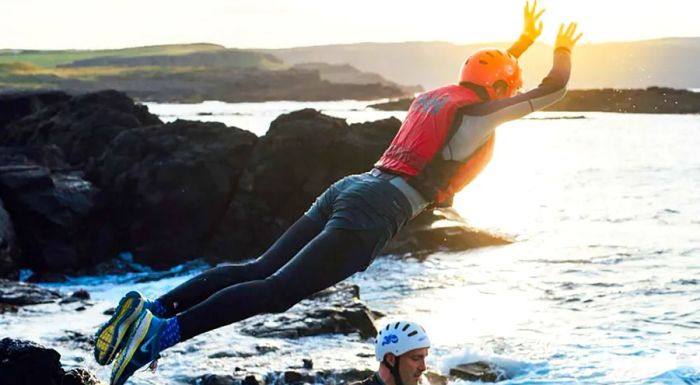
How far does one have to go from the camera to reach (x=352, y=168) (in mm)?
30297

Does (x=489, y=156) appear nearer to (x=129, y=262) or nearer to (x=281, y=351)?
(x=281, y=351)

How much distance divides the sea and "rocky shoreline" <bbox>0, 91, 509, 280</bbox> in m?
1.12

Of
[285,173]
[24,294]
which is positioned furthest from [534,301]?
[24,294]

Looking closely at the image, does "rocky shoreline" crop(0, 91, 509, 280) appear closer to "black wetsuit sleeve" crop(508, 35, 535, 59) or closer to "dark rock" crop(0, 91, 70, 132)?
"dark rock" crop(0, 91, 70, 132)

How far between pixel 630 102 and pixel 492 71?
491 ft

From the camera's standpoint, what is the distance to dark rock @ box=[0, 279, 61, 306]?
1812 cm

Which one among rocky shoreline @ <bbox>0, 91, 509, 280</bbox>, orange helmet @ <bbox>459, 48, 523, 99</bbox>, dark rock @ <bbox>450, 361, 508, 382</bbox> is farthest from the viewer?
rocky shoreline @ <bbox>0, 91, 509, 280</bbox>

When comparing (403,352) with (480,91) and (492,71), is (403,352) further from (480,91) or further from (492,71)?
(492,71)

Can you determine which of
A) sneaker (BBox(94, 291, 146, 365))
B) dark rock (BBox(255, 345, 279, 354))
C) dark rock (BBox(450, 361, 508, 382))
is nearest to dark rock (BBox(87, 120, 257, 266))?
dark rock (BBox(255, 345, 279, 354))

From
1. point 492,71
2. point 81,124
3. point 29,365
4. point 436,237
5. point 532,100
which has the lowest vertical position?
point 436,237

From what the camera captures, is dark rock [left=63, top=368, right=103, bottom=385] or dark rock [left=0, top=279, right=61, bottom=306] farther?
dark rock [left=0, top=279, right=61, bottom=306]

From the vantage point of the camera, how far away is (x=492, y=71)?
24.5ft

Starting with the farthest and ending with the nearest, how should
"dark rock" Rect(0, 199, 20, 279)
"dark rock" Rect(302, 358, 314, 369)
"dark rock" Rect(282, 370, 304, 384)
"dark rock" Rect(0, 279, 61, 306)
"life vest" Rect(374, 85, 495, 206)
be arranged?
"dark rock" Rect(0, 199, 20, 279) → "dark rock" Rect(0, 279, 61, 306) → "dark rock" Rect(302, 358, 314, 369) → "dark rock" Rect(282, 370, 304, 384) → "life vest" Rect(374, 85, 495, 206)

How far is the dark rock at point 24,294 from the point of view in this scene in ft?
59.5
